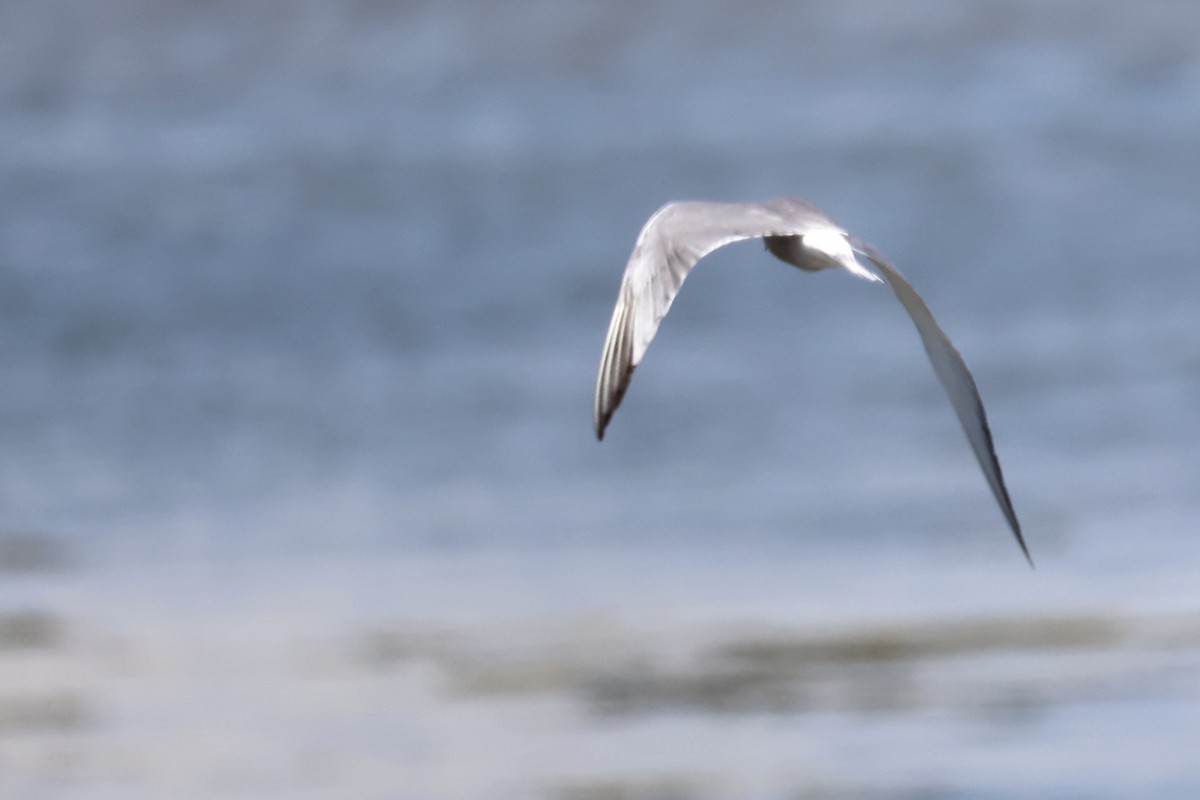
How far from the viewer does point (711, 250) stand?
3.83 meters

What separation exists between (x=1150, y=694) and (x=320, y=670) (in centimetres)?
262

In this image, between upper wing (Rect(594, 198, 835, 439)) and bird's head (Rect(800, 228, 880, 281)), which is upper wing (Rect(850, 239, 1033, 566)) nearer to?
bird's head (Rect(800, 228, 880, 281))

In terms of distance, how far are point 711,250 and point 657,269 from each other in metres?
0.26

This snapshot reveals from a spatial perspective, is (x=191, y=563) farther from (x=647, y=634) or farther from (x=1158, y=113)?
(x=1158, y=113)

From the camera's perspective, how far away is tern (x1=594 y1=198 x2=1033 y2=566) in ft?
11.4

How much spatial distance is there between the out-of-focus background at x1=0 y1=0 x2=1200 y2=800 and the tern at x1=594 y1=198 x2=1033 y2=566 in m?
2.78

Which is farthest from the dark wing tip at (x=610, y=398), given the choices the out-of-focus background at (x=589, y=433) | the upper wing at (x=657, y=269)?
the out-of-focus background at (x=589, y=433)

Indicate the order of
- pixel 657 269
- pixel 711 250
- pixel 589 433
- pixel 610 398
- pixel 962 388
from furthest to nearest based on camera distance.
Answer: pixel 589 433, pixel 962 388, pixel 711 250, pixel 657 269, pixel 610 398

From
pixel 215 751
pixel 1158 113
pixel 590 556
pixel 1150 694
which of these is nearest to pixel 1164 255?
pixel 1158 113

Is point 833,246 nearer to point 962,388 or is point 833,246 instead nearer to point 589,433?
point 962,388

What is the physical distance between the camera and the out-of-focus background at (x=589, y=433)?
740 centimetres

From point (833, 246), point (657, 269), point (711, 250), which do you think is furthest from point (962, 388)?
point (657, 269)

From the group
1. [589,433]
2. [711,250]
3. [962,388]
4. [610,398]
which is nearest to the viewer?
[610,398]

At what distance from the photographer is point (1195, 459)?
10.1m
